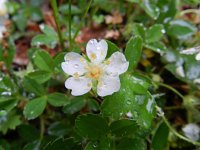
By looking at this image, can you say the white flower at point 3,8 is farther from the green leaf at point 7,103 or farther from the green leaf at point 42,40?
the green leaf at point 7,103

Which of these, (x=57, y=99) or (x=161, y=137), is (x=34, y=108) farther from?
(x=161, y=137)

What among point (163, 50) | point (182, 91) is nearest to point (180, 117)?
point (182, 91)

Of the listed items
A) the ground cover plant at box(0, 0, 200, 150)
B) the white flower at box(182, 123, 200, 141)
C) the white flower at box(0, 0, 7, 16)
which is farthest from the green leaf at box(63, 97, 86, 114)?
the white flower at box(0, 0, 7, 16)

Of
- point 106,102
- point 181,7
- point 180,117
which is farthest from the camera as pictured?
point 181,7

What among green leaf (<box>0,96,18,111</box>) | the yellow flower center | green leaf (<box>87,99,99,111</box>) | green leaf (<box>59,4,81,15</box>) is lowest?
green leaf (<box>87,99,99,111</box>)

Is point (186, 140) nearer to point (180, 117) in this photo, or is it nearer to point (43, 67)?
point (180, 117)

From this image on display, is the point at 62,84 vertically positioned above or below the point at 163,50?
below

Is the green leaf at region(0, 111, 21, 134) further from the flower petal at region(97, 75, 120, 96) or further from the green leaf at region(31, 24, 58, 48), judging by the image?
the flower petal at region(97, 75, 120, 96)
